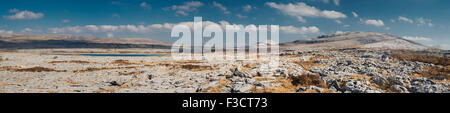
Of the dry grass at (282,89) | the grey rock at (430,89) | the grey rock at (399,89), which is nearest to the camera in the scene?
the grey rock at (430,89)

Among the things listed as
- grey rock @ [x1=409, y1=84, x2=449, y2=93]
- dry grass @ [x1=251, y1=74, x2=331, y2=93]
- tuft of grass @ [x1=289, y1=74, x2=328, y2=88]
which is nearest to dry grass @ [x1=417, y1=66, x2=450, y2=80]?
grey rock @ [x1=409, y1=84, x2=449, y2=93]

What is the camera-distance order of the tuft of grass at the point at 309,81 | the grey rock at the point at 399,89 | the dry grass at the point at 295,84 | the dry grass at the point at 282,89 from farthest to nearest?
the tuft of grass at the point at 309,81, the dry grass at the point at 295,84, the dry grass at the point at 282,89, the grey rock at the point at 399,89

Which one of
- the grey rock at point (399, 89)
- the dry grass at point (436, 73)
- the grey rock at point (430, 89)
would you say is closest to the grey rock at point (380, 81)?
the grey rock at point (399, 89)

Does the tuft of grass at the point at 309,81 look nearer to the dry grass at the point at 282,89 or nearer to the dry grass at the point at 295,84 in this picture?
the dry grass at the point at 295,84

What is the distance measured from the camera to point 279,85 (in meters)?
14.9

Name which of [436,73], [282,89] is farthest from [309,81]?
[436,73]

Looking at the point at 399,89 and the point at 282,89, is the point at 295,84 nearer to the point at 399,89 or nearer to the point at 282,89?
the point at 282,89

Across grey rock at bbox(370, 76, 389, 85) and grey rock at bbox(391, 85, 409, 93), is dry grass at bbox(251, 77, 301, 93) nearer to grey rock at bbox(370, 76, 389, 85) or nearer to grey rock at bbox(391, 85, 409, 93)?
grey rock at bbox(391, 85, 409, 93)

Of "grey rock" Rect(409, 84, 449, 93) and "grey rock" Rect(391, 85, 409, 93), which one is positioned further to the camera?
"grey rock" Rect(391, 85, 409, 93)

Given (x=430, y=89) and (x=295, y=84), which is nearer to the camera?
(x=430, y=89)
